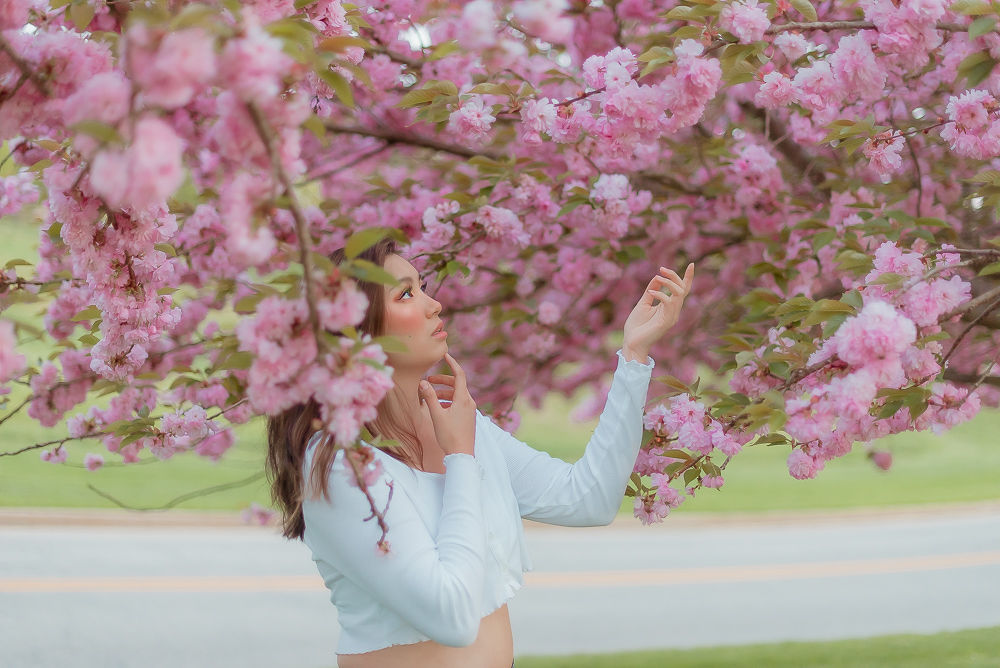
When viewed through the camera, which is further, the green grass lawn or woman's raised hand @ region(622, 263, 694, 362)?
the green grass lawn

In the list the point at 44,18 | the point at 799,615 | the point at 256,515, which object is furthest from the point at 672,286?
the point at 799,615

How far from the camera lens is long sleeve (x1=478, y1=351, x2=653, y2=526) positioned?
79.5 inches

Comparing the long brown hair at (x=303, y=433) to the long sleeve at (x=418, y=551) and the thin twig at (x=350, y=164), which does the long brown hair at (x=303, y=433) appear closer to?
the long sleeve at (x=418, y=551)

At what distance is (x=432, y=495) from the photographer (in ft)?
6.17

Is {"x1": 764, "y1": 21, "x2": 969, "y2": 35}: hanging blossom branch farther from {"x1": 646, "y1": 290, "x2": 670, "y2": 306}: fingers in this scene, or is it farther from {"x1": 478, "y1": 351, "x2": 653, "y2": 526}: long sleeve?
{"x1": 478, "y1": 351, "x2": 653, "y2": 526}: long sleeve

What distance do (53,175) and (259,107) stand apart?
71 cm

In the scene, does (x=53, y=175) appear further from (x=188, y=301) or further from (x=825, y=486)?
(x=825, y=486)

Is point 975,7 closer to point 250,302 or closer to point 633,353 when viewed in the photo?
point 633,353

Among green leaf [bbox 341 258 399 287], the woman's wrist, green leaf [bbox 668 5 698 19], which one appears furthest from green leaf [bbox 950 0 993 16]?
green leaf [bbox 341 258 399 287]

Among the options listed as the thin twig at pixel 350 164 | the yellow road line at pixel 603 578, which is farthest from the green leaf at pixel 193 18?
the yellow road line at pixel 603 578

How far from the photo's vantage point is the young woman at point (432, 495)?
1.64m

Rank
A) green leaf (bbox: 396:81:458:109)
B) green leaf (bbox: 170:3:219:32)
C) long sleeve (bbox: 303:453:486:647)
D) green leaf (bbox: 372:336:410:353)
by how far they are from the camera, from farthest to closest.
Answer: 1. green leaf (bbox: 396:81:458:109)
2. long sleeve (bbox: 303:453:486:647)
3. green leaf (bbox: 372:336:410:353)
4. green leaf (bbox: 170:3:219:32)

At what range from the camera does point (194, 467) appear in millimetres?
14211

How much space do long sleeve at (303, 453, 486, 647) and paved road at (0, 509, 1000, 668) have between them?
551 cm
